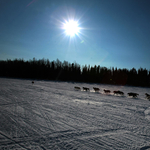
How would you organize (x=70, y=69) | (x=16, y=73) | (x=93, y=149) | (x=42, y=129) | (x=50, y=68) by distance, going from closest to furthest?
1. (x=93, y=149)
2. (x=42, y=129)
3. (x=16, y=73)
4. (x=50, y=68)
5. (x=70, y=69)

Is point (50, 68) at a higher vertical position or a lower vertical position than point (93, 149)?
higher

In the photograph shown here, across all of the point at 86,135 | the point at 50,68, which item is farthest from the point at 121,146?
the point at 50,68

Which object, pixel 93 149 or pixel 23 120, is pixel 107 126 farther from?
pixel 23 120

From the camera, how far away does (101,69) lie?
146 ft

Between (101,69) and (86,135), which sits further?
(101,69)

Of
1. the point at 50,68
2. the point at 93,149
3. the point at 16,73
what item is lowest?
the point at 93,149

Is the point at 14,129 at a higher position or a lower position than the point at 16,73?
lower

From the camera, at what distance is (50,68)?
4106 centimetres

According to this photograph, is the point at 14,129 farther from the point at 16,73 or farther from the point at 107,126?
the point at 16,73

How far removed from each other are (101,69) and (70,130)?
42.8 meters

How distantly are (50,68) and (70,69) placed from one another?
28.7ft

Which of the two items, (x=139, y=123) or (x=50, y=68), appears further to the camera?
(x=50, y=68)

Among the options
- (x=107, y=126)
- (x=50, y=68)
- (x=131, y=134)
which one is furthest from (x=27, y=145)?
(x=50, y=68)

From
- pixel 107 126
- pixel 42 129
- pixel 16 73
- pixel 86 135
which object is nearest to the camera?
pixel 86 135
